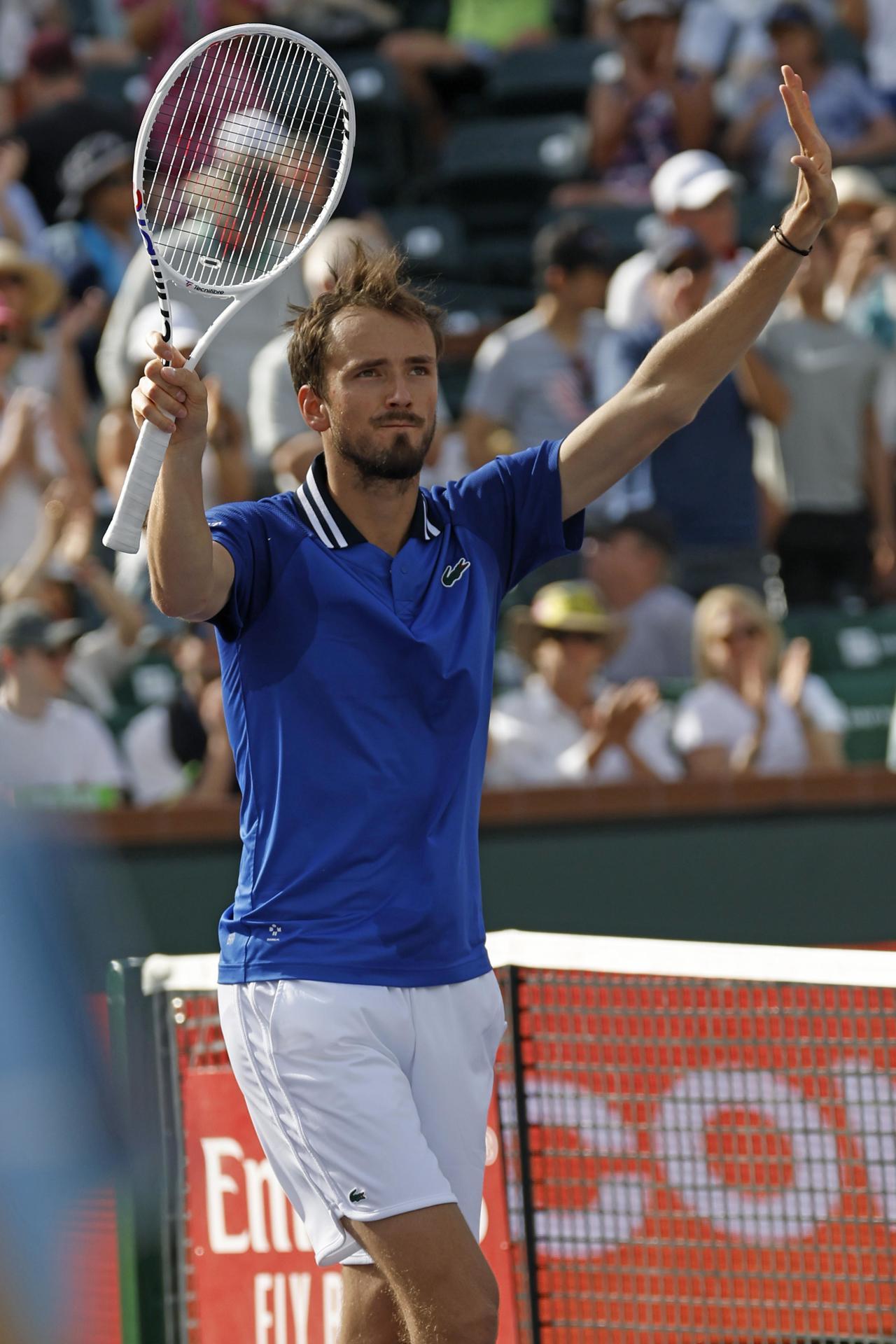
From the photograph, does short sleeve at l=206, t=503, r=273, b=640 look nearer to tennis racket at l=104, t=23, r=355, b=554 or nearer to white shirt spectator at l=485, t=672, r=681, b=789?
tennis racket at l=104, t=23, r=355, b=554

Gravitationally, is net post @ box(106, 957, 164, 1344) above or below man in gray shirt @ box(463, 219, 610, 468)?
below

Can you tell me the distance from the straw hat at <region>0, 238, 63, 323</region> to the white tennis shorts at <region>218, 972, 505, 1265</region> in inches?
240

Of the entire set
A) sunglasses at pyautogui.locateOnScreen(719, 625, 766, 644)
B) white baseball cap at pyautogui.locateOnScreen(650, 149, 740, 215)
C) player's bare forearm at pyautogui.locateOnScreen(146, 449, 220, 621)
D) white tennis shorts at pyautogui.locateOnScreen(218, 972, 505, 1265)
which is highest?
white baseball cap at pyautogui.locateOnScreen(650, 149, 740, 215)

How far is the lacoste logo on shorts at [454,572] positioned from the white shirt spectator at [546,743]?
3449mm

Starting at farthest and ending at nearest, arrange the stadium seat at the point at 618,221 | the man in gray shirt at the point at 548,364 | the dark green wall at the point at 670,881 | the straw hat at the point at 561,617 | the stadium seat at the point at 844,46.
A: the stadium seat at the point at 844,46 < the stadium seat at the point at 618,221 < the man in gray shirt at the point at 548,364 < the straw hat at the point at 561,617 < the dark green wall at the point at 670,881

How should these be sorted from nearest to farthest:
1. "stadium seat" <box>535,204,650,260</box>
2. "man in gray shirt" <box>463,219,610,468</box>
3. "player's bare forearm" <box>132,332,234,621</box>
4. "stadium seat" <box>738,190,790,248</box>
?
"player's bare forearm" <box>132,332,234,621</box> → "man in gray shirt" <box>463,219,610,468</box> → "stadium seat" <box>535,204,650,260</box> → "stadium seat" <box>738,190,790,248</box>

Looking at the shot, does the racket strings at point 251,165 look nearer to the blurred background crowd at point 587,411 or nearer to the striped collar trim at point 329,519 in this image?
the striped collar trim at point 329,519

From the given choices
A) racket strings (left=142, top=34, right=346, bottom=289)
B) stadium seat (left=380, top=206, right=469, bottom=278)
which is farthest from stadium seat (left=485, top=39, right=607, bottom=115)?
racket strings (left=142, top=34, right=346, bottom=289)

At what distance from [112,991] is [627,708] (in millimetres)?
2925

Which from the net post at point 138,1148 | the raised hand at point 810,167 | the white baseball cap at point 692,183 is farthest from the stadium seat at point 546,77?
the raised hand at point 810,167

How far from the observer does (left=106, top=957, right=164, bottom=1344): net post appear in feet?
13.6

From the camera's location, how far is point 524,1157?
4055mm

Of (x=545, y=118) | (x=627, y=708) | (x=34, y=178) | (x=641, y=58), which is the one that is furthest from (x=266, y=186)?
(x=545, y=118)

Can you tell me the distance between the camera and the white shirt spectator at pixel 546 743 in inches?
270
